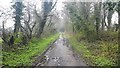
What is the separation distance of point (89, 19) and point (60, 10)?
23111 mm

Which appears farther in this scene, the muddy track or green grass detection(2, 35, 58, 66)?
the muddy track

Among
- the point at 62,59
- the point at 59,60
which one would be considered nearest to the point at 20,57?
the point at 59,60

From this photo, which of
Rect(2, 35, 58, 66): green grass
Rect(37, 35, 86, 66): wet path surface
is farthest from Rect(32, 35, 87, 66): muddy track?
Rect(2, 35, 58, 66): green grass

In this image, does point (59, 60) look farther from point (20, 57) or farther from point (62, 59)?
point (20, 57)

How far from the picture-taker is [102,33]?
97.3ft

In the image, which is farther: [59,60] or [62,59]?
[62,59]

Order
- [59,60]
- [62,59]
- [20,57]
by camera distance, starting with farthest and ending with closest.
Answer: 1. [62,59]
2. [20,57]
3. [59,60]

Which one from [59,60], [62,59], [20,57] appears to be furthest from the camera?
[62,59]

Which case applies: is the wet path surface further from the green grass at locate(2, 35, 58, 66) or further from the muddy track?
the green grass at locate(2, 35, 58, 66)

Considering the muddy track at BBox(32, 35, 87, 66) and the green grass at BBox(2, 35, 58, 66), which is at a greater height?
the green grass at BBox(2, 35, 58, 66)

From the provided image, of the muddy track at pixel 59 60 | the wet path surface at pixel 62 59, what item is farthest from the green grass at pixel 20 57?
the wet path surface at pixel 62 59

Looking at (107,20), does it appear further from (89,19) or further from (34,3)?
(34,3)

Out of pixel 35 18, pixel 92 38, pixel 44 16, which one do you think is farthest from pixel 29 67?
pixel 35 18

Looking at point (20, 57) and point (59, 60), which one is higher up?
point (20, 57)
